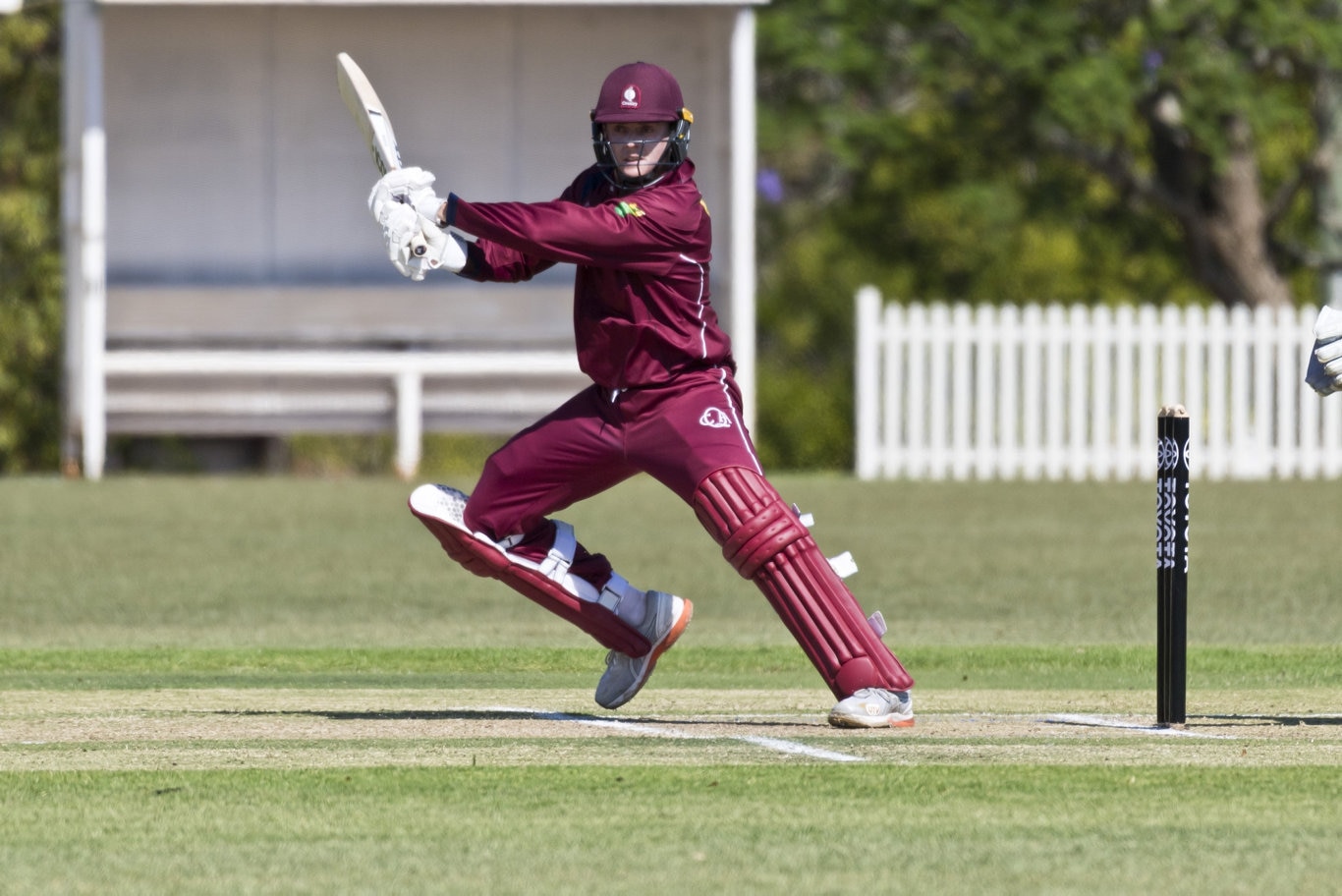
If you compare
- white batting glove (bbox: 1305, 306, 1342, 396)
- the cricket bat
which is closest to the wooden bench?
the cricket bat

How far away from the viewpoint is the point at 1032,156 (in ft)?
92.7

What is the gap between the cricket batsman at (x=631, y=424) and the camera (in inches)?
299

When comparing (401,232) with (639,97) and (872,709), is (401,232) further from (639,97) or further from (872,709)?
(872,709)

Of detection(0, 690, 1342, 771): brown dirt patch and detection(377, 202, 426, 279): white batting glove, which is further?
detection(377, 202, 426, 279): white batting glove

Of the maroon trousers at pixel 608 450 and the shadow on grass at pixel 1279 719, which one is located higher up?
the maroon trousers at pixel 608 450

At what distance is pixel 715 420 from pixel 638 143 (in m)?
0.88

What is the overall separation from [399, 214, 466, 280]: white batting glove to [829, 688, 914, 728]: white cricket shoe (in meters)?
1.73

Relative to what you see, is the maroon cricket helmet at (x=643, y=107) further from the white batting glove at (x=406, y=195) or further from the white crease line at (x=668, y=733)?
the white crease line at (x=668, y=733)

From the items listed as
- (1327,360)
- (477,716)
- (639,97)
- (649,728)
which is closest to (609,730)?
(649,728)

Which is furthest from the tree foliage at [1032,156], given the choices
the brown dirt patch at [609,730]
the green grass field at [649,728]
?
the brown dirt patch at [609,730]

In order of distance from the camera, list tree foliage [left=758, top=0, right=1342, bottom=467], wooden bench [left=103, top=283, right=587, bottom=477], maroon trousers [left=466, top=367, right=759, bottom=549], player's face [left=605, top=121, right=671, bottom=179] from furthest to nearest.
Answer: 1. tree foliage [left=758, top=0, right=1342, bottom=467]
2. wooden bench [left=103, top=283, right=587, bottom=477]
3. player's face [left=605, top=121, right=671, bottom=179]
4. maroon trousers [left=466, top=367, right=759, bottom=549]

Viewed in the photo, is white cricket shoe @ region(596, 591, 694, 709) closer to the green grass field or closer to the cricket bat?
the green grass field

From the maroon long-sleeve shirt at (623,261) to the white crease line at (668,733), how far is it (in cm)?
105

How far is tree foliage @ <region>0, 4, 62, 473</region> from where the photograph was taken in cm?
2272
